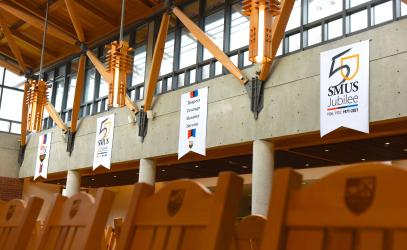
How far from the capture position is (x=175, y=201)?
5.01 feet

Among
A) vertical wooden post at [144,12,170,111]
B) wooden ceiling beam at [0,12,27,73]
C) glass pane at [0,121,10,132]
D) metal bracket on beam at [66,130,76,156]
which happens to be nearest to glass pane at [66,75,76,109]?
wooden ceiling beam at [0,12,27,73]

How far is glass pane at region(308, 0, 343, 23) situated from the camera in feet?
32.3

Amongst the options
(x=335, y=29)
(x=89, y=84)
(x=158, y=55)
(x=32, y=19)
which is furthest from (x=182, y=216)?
(x=89, y=84)

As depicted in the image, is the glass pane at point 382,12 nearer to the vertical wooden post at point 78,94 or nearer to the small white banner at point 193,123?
the small white banner at point 193,123

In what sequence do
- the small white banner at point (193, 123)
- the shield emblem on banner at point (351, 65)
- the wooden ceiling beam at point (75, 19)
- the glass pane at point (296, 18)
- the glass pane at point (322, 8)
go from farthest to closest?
the wooden ceiling beam at point (75, 19), the small white banner at point (193, 123), the glass pane at point (296, 18), the glass pane at point (322, 8), the shield emblem on banner at point (351, 65)

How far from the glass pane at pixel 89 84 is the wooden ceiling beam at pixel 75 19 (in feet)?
4.47

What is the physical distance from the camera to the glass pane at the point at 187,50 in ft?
42.9

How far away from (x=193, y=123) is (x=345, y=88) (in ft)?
13.3

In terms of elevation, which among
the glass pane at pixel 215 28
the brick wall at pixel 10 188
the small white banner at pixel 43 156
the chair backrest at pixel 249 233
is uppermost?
the glass pane at pixel 215 28

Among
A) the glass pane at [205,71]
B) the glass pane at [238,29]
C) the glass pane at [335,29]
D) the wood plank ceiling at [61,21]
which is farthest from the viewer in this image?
the wood plank ceiling at [61,21]

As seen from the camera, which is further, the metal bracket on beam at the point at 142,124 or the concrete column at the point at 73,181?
the concrete column at the point at 73,181

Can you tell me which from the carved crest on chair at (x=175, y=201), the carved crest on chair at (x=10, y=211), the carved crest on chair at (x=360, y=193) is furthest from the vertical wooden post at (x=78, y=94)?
the carved crest on chair at (x=360, y=193)

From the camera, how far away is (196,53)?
12.9 metres

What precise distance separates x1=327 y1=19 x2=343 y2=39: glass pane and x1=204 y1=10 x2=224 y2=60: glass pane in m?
3.24
